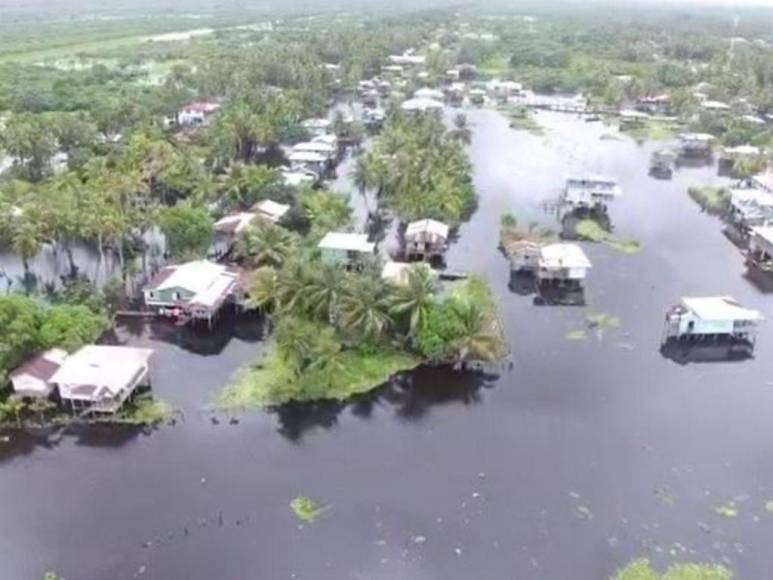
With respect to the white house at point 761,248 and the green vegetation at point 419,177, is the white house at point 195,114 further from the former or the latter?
the white house at point 761,248

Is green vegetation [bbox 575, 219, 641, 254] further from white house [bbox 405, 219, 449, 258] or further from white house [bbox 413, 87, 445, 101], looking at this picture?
white house [bbox 413, 87, 445, 101]

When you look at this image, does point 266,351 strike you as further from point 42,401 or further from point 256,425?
point 42,401

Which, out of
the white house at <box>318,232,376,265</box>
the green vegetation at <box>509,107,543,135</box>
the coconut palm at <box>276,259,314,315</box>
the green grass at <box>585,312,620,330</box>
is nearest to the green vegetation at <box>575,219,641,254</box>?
the green grass at <box>585,312,620,330</box>

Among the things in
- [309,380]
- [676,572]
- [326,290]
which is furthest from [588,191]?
[676,572]

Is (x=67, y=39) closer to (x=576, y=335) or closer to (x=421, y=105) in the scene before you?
(x=421, y=105)

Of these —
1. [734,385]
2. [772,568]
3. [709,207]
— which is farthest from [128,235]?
[709,207]
